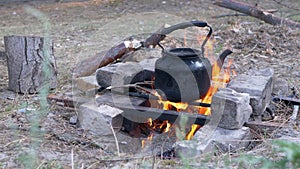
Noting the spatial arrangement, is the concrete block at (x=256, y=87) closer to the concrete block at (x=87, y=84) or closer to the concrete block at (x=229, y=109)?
the concrete block at (x=229, y=109)

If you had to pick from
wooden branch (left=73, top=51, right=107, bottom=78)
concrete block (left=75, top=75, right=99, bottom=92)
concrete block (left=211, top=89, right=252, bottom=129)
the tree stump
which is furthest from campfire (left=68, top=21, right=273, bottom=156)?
wooden branch (left=73, top=51, right=107, bottom=78)

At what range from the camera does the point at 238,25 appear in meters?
6.57

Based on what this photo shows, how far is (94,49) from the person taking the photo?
5.90 metres

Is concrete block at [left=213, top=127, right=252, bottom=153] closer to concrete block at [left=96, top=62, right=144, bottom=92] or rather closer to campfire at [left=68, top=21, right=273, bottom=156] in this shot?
campfire at [left=68, top=21, right=273, bottom=156]

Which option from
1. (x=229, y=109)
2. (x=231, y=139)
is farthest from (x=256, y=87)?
(x=231, y=139)

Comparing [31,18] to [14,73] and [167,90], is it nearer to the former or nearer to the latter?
[14,73]

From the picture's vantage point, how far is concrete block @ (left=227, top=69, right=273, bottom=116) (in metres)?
3.37

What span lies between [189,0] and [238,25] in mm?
3690

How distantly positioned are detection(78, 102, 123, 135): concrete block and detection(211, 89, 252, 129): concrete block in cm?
67

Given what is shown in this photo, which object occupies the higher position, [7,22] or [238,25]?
[238,25]

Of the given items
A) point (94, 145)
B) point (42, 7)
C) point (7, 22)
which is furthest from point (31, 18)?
point (94, 145)

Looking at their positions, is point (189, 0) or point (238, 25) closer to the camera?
point (238, 25)

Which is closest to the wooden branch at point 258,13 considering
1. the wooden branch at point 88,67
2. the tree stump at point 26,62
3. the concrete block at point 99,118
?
the wooden branch at point 88,67

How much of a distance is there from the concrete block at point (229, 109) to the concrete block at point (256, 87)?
282 millimetres
